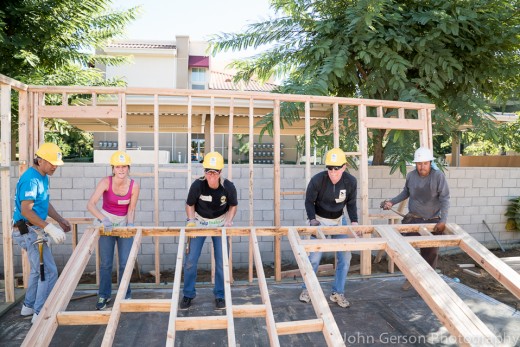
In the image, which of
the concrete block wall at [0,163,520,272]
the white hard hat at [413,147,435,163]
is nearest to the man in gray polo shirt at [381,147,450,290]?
the white hard hat at [413,147,435,163]

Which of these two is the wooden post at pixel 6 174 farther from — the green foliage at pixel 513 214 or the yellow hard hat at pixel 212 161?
the green foliage at pixel 513 214

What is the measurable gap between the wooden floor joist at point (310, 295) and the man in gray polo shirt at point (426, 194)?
813mm

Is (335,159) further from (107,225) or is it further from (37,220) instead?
(37,220)

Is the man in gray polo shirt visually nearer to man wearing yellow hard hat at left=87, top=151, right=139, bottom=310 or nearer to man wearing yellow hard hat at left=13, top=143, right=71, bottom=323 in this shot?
man wearing yellow hard hat at left=87, top=151, right=139, bottom=310

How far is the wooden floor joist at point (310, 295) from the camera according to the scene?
2486mm

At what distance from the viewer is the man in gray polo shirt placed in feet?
14.8

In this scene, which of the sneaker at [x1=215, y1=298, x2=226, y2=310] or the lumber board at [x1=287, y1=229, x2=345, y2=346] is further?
the sneaker at [x1=215, y1=298, x2=226, y2=310]

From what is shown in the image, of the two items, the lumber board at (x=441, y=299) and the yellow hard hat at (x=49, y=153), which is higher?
the yellow hard hat at (x=49, y=153)

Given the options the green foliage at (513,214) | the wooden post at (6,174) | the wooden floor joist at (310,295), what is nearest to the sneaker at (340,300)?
the wooden floor joist at (310,295)

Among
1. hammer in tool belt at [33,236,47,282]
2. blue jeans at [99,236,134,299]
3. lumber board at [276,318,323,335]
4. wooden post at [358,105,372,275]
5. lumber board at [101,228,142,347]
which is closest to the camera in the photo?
lumber board at [101,228,142,347]

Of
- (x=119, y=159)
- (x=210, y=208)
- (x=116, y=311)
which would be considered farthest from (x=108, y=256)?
(x=116, y=311)

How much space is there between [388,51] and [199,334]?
475cm

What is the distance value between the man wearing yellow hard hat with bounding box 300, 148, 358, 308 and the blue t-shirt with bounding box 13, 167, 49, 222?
2850 mm

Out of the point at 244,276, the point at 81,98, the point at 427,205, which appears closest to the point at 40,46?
the point at 81,98
